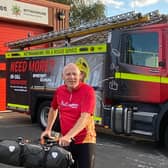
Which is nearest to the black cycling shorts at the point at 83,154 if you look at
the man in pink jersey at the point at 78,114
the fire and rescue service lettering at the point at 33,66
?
the man in pink jersey at the point at 78,114

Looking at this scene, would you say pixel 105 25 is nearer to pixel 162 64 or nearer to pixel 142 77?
pixel 142 77

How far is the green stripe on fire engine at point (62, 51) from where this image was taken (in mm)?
9844

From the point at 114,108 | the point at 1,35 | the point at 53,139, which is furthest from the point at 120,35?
the point at 1,35

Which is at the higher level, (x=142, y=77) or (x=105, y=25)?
(x=105, y=25)

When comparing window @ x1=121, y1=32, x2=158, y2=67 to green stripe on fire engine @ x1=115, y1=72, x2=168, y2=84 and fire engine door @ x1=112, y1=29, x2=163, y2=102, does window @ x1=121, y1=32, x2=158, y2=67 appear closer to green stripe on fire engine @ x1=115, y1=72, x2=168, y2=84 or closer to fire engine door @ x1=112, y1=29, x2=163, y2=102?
fire engine door @ x1=112, y1=29, x2=163, y2=102

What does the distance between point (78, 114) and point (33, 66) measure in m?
7.85

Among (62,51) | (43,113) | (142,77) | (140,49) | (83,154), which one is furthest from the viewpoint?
(43,113)

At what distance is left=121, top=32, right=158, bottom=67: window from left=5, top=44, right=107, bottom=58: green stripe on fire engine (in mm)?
547

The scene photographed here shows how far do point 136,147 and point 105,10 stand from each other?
39.4 meters

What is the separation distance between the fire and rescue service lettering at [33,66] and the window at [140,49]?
251 centimetres

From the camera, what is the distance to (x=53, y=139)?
4.20m

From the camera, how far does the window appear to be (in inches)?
348

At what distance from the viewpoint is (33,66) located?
39.3 ft

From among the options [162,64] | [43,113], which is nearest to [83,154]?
[162,64]
